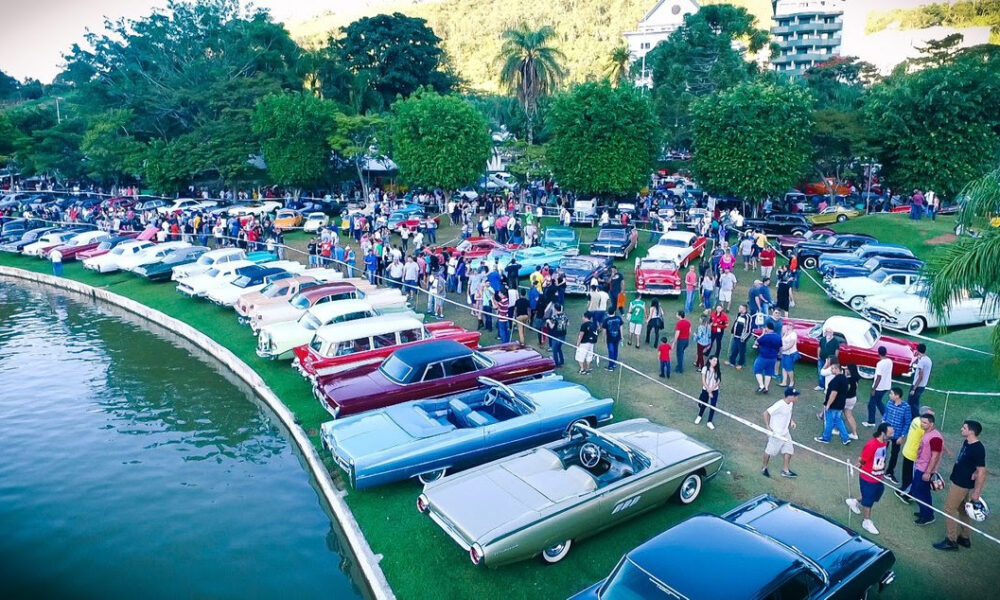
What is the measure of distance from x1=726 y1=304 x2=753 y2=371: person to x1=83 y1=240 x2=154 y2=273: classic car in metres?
23.2

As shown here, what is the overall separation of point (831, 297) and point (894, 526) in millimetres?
13143

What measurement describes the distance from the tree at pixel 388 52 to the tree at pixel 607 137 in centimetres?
2448

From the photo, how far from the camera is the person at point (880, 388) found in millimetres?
11391

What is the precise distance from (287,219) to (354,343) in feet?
77.0

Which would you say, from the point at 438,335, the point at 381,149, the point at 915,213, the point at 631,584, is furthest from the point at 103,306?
the point at 915,213

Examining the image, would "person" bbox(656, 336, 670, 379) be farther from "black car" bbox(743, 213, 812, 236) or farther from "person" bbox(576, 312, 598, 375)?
"black car" bbox(743, 213, 812, 236)

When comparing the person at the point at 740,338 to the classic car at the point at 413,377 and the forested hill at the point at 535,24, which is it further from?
the forested hill at the point at 535,24

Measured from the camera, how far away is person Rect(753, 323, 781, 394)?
511 inches

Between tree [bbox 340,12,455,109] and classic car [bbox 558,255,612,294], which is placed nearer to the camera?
classic car [bbox 558,255,612,294]

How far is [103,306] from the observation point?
961 inches

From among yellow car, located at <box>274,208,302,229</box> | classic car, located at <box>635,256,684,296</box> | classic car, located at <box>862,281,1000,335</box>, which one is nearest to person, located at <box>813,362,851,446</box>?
classic car, located at <box>862,281,1000,335</box>

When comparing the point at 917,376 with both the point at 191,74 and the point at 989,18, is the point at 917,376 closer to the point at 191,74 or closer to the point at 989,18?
the point at 191,74

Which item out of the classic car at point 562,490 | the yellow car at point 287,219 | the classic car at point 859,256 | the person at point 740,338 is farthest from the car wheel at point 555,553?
the yellow car at point 287,219

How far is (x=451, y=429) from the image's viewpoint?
10391 mm
